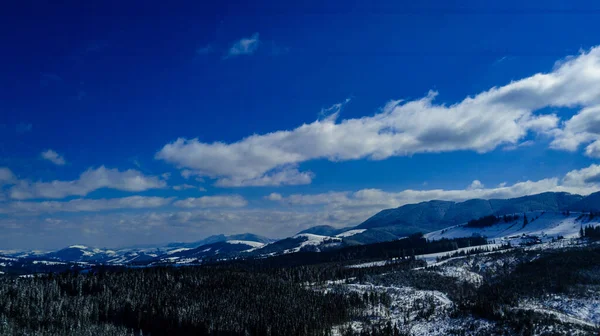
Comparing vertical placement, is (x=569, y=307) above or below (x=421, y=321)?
above

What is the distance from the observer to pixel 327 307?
197 metres

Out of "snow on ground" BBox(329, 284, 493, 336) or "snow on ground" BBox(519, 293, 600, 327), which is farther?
"snow on ground" BBox(519, 293, 600, 327)

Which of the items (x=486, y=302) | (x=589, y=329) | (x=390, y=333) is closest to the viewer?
(x=589, y=329)

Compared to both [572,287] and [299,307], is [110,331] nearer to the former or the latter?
[299,307]

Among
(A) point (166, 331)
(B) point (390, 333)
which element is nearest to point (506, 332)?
(B) point (390, 333)

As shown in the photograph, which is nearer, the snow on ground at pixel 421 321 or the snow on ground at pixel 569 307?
the snow on ground at pixel 421 321

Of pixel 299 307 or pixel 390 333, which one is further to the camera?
pixel 299 307

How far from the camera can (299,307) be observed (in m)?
195

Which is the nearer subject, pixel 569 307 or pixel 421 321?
pixel 421 321

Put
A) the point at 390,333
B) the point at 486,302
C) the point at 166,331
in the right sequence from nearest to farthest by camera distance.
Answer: the point at 390,333, the point at 486,302, the point at 166,331

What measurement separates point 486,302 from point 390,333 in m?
49.0

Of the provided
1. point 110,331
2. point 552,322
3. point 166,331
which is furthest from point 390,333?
point 110,331

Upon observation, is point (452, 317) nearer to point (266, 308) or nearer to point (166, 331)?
point (266, 308)

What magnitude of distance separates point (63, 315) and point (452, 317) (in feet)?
577
